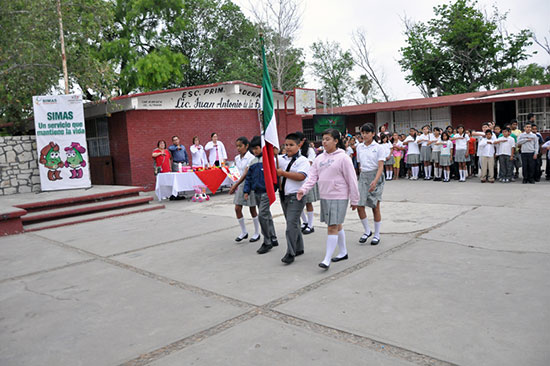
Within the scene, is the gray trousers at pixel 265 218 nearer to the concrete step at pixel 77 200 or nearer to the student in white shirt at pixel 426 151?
the concrete step at pixel 77 200

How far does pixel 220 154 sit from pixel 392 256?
8.96m

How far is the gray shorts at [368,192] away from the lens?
6188 millimetres

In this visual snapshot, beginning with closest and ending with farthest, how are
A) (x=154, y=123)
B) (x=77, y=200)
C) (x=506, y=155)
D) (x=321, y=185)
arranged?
(x=321, y=185) < (x=77, y=200) < (x=506, y=155) < (x=154, y=123)

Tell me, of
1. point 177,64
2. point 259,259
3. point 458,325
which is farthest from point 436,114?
point 458,325

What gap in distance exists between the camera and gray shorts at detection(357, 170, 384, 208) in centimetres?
619

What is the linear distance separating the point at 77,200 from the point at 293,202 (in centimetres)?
678

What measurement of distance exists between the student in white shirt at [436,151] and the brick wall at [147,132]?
24.6 ft

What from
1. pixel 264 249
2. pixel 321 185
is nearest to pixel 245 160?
pixel 264 249

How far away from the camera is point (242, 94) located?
1689 centimetres

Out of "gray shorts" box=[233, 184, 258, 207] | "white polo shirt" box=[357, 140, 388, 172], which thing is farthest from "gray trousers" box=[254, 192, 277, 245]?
"white polo shirt" box=[357, 140, 388, 172]

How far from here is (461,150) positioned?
514 inches

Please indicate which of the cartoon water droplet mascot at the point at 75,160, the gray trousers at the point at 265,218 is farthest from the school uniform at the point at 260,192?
the cartoon water droplet mascot at the point at 75,160

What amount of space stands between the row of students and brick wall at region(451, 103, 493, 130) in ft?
53.2

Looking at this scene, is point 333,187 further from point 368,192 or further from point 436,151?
point 436,151
